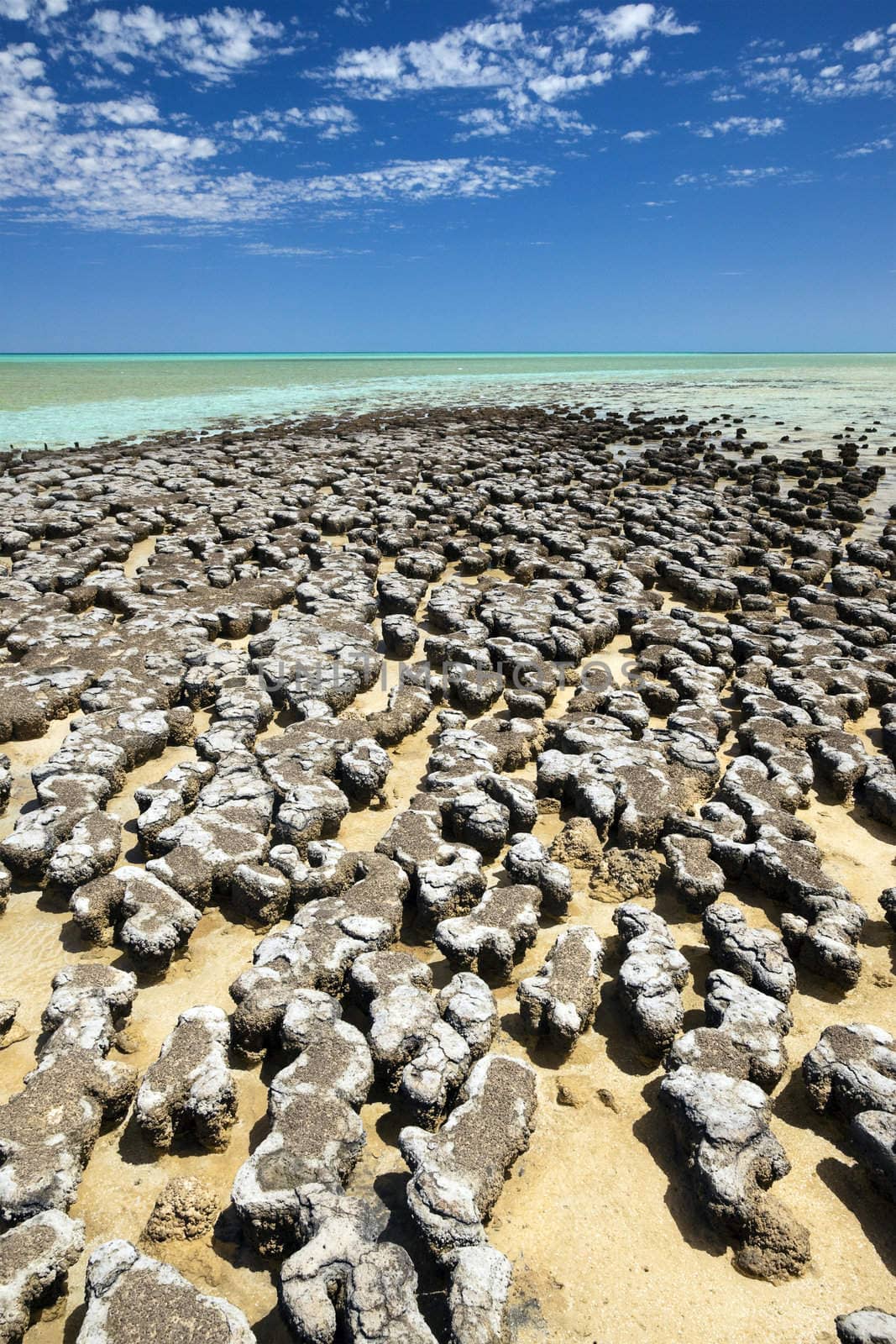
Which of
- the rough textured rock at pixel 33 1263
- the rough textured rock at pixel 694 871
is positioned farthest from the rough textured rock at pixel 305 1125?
the rough textured rock at pixel 694 871

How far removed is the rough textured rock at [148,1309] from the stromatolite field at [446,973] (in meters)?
0.01

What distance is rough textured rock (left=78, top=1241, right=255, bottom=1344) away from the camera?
285 cm

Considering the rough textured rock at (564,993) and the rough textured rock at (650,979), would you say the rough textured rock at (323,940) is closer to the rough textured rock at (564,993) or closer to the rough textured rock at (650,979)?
the rough textured rock at (564,993)

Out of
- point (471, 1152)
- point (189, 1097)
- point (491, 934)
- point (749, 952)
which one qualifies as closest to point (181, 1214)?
point (189, 1097)

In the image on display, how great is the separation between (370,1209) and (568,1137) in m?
Answer: 1.08

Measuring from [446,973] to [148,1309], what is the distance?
2391mm

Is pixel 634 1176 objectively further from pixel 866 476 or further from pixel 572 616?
pixel 866 476

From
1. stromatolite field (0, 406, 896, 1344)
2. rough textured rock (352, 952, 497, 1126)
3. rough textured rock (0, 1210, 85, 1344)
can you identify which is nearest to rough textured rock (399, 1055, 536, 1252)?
stromatolite field (0, 406, 896, 1344)

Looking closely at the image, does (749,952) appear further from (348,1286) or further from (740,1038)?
(348,1286)

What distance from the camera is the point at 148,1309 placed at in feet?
9.55

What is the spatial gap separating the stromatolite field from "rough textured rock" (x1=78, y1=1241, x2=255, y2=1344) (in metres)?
0.01

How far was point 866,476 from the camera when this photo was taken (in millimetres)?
20516

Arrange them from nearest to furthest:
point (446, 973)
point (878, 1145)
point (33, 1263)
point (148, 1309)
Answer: point (148, 1309) < point (33, 1263) < point (878, 1145) < point (446, 973)

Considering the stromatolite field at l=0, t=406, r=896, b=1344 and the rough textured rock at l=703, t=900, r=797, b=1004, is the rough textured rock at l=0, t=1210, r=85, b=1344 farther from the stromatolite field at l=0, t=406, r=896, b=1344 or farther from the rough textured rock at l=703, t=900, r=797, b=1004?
the rough textured rock at l=703, t=900, r=797, b=1004
